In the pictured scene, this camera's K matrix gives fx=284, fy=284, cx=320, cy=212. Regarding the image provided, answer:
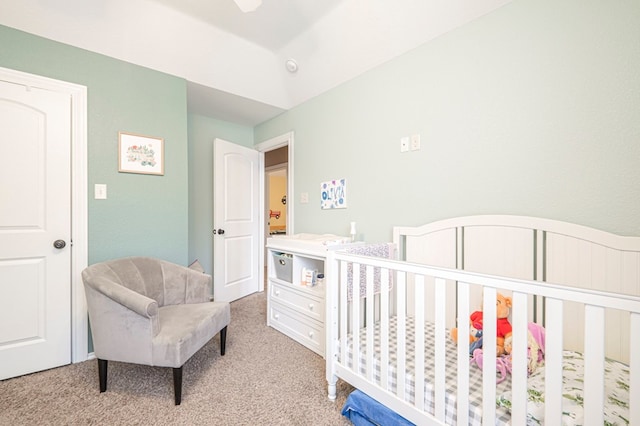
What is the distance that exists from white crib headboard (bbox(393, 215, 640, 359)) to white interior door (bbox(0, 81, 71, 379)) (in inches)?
99.2

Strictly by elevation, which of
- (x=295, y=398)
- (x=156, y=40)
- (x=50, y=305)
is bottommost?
(x=295, y=398)

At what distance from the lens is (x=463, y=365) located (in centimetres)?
98

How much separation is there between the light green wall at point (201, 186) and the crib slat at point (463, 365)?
3.08 meters

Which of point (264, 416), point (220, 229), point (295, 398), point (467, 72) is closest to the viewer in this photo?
point (264, 416)

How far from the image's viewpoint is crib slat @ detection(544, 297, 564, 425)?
2.63 feet

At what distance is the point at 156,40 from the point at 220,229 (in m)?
1.83

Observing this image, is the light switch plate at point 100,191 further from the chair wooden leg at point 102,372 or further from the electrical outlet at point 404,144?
the electrical outlet at point 404,144

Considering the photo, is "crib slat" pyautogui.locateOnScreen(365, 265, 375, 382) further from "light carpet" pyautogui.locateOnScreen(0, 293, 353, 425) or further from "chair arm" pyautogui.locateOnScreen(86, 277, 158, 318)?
"chair arm" pyautogui.locateOnScreen(86, 277, 158, 318)

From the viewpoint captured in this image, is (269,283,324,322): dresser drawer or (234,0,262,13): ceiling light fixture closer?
(234,0,262,13): ceiling light fixture

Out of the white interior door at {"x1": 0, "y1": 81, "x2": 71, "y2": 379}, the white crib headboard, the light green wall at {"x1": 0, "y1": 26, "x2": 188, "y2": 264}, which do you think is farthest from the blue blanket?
the white interior door at {"x1": 0, "y1": 81, "x2": 71, "y2": 379}

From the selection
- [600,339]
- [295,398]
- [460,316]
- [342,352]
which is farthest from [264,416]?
[600,339]

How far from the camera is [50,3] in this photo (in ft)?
5.98

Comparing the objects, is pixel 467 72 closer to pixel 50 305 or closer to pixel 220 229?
pixel 220 229

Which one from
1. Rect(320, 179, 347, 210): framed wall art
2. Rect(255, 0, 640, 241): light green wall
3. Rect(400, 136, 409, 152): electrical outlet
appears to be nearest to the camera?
Rect(255, 0, 640, 241): light green wall
